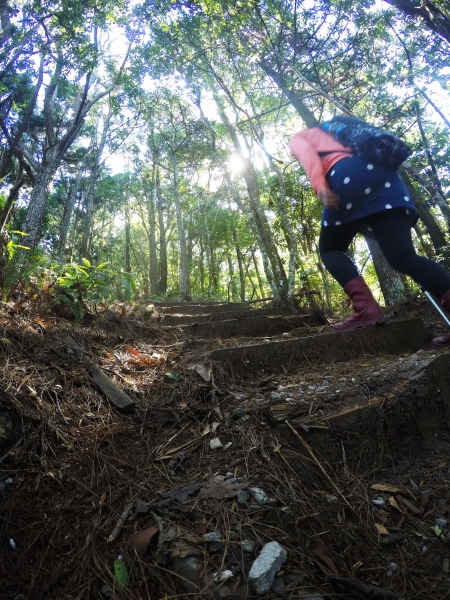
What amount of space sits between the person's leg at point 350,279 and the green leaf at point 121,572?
2245 millimetres

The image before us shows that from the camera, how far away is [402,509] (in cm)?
130

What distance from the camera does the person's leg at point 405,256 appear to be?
2.27m

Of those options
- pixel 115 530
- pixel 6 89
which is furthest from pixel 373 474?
pixel 6 89

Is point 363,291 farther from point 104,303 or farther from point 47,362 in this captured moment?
point 104,303


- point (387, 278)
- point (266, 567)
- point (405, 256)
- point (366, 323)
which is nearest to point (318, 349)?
point (366, 323)

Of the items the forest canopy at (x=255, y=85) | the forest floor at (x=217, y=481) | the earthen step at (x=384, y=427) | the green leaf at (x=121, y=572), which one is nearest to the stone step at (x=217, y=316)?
the forest canopy at (x=255, y=85)

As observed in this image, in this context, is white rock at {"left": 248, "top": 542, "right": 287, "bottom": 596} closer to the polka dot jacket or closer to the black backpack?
the polka dot jacket

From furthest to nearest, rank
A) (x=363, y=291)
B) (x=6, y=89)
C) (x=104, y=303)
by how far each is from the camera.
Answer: (x=6, y=89)
(x=104, y=303)
(x=363, y=291)

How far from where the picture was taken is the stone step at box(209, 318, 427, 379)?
8.04 ft

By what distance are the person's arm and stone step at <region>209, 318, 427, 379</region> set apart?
3.42ft

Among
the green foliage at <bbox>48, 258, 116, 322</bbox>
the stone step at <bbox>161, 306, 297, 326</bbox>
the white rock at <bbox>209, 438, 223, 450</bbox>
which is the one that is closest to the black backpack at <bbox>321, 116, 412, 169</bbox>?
the white rock at <bbox>209, 438, 223, 450</bbox>

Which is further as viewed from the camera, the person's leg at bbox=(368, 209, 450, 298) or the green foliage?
the green foliage

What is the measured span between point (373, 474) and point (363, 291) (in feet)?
5.14

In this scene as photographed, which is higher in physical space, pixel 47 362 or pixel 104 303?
pixel 104 303
